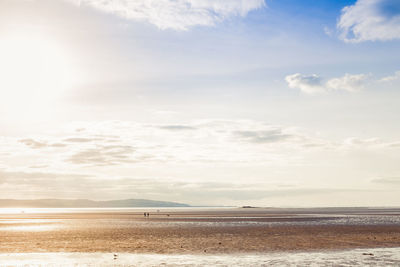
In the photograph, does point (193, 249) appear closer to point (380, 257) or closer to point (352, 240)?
point (380, 257)

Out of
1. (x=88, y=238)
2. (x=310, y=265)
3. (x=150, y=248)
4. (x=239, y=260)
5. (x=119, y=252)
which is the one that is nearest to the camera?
(x=310, y=265)

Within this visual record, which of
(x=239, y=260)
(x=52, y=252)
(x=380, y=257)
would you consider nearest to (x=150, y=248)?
(x=52, y=252)

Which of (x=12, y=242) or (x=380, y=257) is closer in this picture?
(x=380, y=257)

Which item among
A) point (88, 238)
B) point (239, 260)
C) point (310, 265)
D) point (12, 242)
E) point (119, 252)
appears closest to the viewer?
point (310, 265)

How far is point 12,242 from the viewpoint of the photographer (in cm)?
4541

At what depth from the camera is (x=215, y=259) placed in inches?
1271

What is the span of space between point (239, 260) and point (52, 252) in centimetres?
1697

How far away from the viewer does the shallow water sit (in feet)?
99.2

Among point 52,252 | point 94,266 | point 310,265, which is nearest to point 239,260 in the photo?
point 310,265

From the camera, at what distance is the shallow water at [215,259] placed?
30.2 metres

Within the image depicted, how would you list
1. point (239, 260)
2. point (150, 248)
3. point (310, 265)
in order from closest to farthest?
point (310, 265)
point (239, 260)
point (150, 248)

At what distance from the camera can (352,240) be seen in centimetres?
4612

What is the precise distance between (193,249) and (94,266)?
11627 millimetres

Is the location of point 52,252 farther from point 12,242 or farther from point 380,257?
point 380,257
